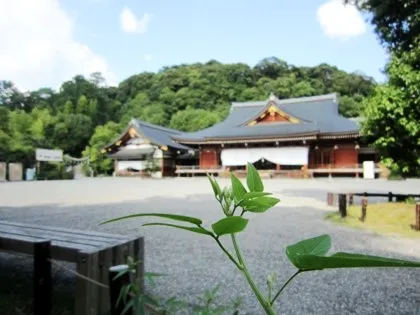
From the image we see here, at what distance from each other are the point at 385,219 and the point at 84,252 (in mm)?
5234

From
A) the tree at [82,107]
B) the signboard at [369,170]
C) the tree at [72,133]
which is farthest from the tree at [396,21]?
the tree at [82,107]

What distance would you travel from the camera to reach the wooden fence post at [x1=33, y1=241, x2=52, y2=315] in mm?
2029

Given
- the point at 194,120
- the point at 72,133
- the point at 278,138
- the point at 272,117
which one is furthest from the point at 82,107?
the point at 278,138

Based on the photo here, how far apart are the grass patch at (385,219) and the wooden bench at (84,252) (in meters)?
4.06

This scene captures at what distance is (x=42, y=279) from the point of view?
2047 mm

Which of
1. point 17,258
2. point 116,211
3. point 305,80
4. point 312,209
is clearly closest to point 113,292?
point 17,258

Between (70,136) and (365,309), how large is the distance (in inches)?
1396

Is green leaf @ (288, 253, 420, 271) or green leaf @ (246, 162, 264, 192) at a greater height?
green leaf @ (246, 162, 264, 192)

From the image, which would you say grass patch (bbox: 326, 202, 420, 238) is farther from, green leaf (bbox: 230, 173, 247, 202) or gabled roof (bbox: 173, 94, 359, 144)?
gabled roof (bbox: 173, 94, 359, 144)

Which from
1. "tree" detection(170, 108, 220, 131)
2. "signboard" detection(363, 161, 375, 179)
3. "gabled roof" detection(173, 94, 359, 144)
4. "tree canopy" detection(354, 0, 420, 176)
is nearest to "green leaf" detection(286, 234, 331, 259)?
"tree canopy" detection(354, 0, 420, 176)

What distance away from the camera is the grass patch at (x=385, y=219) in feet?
16.7

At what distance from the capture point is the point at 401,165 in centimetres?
630

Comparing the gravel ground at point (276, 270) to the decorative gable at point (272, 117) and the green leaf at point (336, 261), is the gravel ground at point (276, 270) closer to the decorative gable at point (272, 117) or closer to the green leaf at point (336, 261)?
the green leaf at point (336, 261)

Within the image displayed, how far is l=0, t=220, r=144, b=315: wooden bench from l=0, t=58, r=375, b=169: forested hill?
29.4 meters
